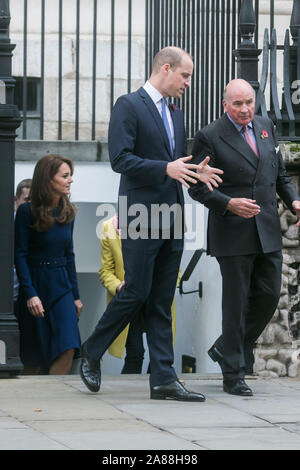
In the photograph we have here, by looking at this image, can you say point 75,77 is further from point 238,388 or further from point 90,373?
point 238,388

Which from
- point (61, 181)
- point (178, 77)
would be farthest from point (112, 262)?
point (178, 77)

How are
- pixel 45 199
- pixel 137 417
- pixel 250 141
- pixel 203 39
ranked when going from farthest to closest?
pixel 203 39
pixel 45 199
pixel 250 141
pixel 137 417

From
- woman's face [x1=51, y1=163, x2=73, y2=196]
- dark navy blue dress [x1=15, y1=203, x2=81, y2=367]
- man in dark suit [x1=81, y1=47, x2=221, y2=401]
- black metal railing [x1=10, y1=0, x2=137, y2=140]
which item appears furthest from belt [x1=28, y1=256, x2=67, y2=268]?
black metal railing [x1=10, y1=0, x2=137, y2=140]

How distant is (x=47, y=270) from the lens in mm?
8766

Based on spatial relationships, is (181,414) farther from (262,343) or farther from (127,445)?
(262,343)

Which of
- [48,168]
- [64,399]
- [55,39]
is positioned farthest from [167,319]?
[55,39]

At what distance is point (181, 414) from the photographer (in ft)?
21.6

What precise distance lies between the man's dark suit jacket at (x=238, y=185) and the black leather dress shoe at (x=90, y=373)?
92cm

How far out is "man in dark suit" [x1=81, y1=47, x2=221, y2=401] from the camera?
7.03 meters

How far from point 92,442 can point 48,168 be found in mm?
3319

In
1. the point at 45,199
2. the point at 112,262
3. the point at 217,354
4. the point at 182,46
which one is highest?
the point at 182,46

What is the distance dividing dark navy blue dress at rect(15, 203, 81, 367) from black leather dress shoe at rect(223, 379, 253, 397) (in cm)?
164

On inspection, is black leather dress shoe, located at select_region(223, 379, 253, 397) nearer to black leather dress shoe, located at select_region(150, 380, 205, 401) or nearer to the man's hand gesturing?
black leather dress shoe, located at select_region(150, 380, 205, 401)

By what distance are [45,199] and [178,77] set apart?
1.84 meters
